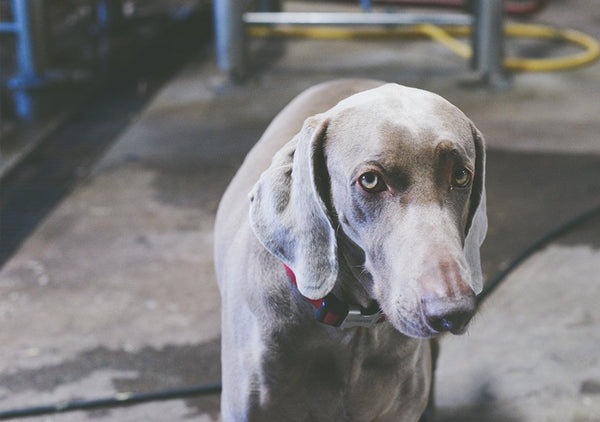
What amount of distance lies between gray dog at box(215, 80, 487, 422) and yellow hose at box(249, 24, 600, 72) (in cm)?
416

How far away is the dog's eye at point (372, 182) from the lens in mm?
1556

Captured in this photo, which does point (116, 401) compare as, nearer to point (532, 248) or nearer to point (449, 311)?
point (449, 311)

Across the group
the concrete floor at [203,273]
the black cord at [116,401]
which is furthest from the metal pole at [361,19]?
the black cord at [116,401]

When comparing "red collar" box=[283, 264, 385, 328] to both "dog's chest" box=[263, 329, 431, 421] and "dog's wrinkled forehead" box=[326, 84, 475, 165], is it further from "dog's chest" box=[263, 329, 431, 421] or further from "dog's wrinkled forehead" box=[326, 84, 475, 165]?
"dog's wrinkled forehead" box=[326, 84, 475, 165]

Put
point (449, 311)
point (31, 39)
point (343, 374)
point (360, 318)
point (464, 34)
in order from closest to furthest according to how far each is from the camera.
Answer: point (449, 311) → point (360, 318) → point (343, 374) → point (31, 39) → point (464, 34)

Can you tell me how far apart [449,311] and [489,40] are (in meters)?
4.44

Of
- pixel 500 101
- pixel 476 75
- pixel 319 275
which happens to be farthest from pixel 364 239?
pixel 476 75

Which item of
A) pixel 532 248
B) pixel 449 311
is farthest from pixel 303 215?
pixel 532 248

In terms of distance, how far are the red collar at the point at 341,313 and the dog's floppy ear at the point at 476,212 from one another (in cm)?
21

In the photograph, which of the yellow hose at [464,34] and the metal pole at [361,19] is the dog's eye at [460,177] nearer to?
the metal pole at [361,19]

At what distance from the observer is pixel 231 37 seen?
5672 millimetres

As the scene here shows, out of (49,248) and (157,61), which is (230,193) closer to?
(49,248)

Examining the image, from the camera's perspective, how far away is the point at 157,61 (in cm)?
635

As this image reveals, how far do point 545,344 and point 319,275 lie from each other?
1.49 m
